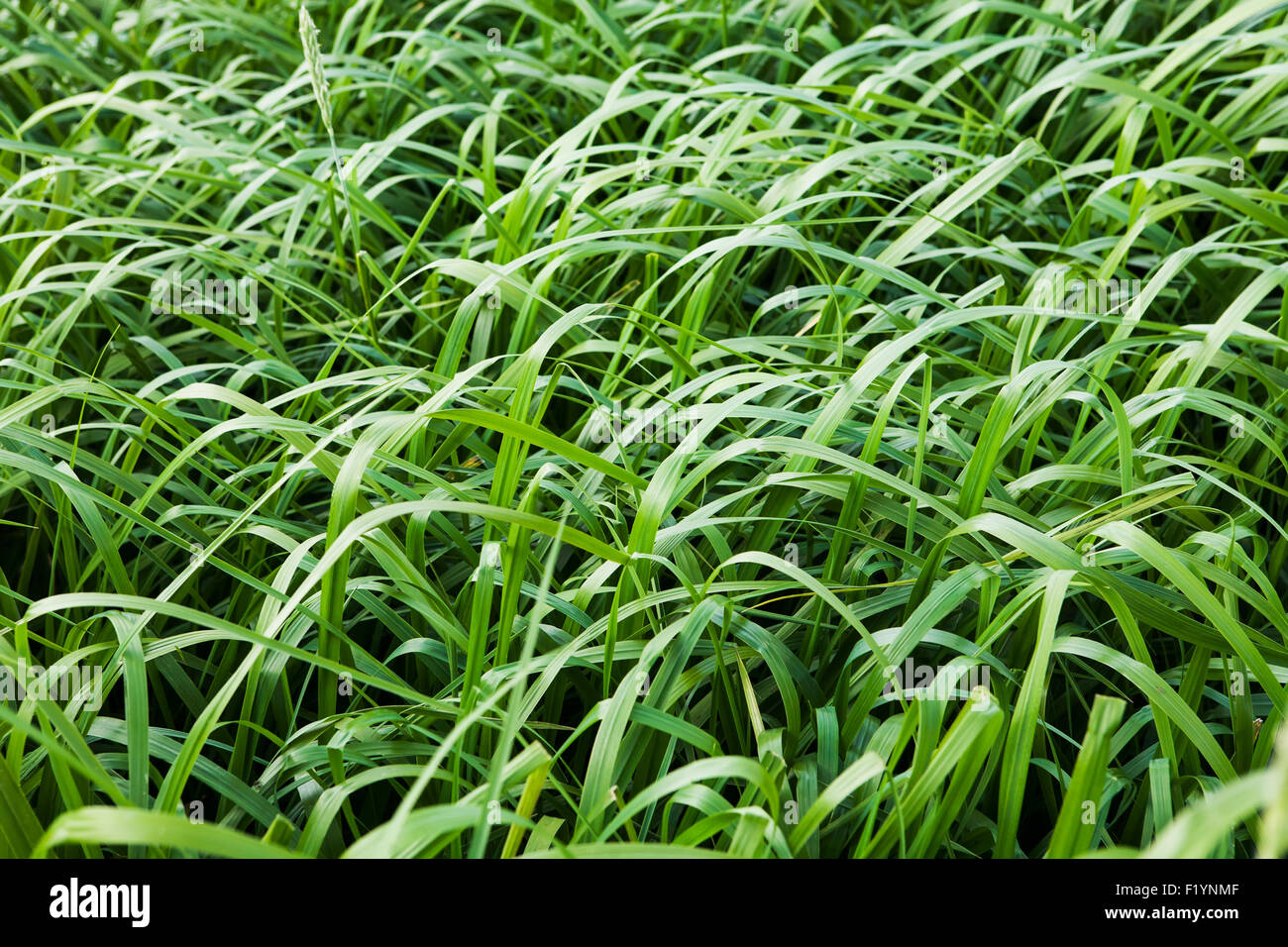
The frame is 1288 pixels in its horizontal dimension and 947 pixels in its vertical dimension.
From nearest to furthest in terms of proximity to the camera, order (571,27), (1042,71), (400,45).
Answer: (1042,71)
(571,27)
(400,45)

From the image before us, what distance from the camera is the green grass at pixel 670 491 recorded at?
3.28 feet

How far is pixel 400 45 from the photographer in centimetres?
→ 273

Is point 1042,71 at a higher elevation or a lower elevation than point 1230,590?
higher

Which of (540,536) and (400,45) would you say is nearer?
(540,536)

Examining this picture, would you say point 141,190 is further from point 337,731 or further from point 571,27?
point 337,731

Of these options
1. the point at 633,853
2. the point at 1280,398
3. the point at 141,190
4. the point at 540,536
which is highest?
the point at 141,190

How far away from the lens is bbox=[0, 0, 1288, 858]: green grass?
1.00 metres

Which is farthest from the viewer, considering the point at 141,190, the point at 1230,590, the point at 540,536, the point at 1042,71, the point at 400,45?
the point at 400,45

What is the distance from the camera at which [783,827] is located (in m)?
0.99

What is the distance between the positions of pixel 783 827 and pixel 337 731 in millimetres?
477

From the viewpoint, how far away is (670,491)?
115 cm

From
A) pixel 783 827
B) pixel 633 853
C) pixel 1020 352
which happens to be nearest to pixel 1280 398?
pixel 1020 352
